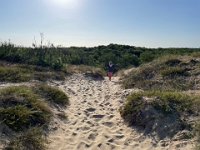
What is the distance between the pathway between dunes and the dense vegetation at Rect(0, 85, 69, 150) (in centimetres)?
35

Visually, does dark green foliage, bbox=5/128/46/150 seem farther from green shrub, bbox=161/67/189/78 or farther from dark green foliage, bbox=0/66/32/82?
green shrub, bbox=161/67/189/78

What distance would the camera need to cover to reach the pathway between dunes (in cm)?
758

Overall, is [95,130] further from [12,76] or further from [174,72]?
[174,72]

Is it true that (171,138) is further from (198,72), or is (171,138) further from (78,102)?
(198,72)

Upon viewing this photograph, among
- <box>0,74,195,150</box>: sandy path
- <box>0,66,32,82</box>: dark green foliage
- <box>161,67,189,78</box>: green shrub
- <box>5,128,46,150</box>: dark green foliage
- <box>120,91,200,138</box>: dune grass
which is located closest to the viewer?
<box>5,128,46,150</box>: dark green foliage

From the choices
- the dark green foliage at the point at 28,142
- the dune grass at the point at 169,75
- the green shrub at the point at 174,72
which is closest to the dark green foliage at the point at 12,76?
the dune grass at the point at 169,75

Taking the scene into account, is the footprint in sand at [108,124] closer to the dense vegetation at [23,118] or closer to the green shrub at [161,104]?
the green shrub at [161,104]

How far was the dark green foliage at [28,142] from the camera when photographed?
668 centimetres

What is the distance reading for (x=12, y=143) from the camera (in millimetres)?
6758

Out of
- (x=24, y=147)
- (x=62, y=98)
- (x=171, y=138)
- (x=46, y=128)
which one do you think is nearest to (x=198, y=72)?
(x=62, y=98)

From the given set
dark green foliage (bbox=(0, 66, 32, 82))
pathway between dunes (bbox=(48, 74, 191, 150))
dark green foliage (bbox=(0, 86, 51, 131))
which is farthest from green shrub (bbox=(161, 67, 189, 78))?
dark green foliage (bbox=(0, 86, 51, 131))

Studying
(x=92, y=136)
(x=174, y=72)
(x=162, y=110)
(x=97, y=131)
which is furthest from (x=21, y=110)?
(x=174, y=72)

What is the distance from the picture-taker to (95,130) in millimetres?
8602

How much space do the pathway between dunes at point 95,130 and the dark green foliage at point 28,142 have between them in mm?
307
